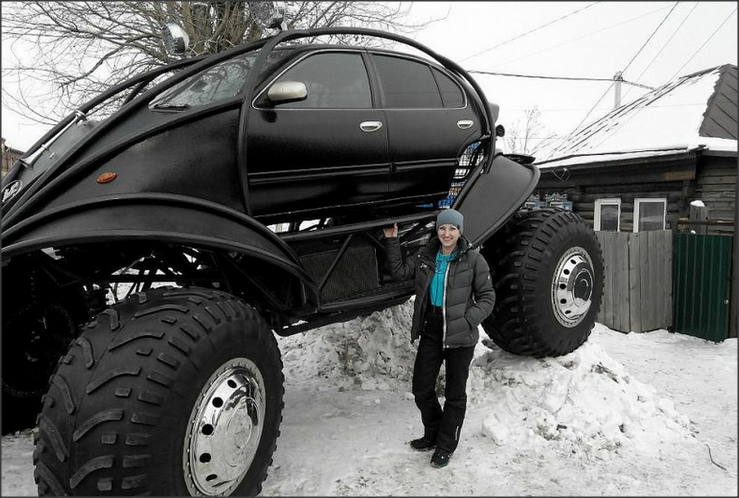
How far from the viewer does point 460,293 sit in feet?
12.2

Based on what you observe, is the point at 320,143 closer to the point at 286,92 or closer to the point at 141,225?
the point at 286,92

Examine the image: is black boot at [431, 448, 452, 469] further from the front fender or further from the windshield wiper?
the windshield wiper

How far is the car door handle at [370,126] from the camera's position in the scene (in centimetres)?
383

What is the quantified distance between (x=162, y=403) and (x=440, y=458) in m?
1.90

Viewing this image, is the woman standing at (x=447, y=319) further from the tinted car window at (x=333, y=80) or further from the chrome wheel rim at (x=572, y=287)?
the chrome wheel rim at (x=572, y=287)

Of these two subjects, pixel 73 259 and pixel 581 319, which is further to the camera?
pixel 581 319

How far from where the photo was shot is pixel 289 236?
3.50m

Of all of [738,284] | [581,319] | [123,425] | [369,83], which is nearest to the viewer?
[123,425]

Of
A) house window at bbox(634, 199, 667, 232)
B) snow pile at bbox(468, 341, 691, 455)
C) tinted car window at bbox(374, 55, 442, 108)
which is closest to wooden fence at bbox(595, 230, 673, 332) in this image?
house window at bbox(634, 199, 667, 232)

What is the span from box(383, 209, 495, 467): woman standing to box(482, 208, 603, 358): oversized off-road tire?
997 millimetres

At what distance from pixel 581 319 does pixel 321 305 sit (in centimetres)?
260

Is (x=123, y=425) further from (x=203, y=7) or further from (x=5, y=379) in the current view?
(x=203, y=7)

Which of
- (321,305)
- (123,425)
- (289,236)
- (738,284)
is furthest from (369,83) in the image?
(738,284)

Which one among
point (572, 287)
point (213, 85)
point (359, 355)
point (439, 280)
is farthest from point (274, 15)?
point (572, 287)
